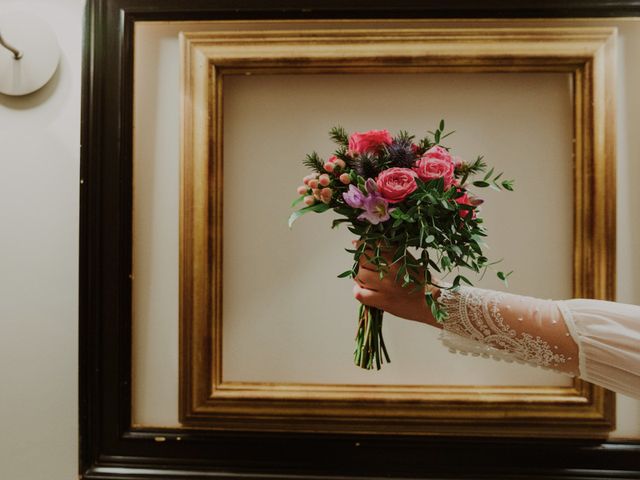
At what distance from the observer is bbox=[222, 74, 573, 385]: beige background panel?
102cm

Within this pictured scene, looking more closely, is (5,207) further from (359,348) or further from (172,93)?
(359,348)

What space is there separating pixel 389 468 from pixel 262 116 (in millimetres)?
878

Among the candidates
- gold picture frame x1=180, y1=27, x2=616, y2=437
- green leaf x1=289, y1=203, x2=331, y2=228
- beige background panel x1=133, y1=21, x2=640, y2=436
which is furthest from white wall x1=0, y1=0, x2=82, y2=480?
green leaf x1=289, y1=203, x2=331, y2=228

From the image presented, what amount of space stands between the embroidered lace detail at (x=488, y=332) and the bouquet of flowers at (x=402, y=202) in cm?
3

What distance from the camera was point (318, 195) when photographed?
0.73 m

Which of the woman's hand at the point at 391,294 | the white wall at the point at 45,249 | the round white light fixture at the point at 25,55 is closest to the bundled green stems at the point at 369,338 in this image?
the woman's hand at the point at 391,294

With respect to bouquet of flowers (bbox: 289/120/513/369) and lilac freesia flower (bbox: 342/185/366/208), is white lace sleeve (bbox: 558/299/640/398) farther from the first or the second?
lilac freesia flower (bbox: 342/185/366/208)

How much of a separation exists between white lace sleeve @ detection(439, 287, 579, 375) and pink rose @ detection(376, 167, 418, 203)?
0.70ft

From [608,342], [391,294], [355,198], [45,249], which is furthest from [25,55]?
[608,342]

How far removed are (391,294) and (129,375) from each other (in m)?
0.67

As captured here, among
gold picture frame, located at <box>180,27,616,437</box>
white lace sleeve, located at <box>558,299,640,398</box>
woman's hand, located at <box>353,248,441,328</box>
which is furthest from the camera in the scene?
gold picture frame, located at <box>180,27,616,437</box>

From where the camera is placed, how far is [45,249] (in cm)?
105

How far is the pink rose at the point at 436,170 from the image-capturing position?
2.26 ft

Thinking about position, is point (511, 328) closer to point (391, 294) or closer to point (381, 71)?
point (391, 294)
